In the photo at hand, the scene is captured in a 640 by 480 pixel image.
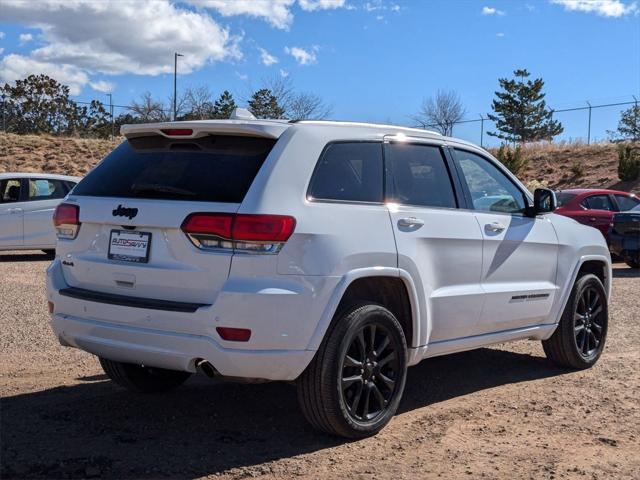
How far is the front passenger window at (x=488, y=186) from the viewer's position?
6109mm

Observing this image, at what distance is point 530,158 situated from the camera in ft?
141

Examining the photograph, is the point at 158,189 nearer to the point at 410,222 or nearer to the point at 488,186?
the point at 410,222

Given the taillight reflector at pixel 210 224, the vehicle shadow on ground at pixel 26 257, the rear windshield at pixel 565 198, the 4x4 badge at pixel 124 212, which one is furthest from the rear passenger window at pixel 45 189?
the taillight reflector at pixel 210 224

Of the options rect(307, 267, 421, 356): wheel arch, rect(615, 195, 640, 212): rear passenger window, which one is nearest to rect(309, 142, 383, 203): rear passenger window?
rect(307, 267, 421, 356): wheel arch

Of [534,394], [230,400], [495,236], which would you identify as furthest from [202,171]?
[534,394]

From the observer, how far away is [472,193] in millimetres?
6047

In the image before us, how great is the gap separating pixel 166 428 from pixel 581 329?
3.78 metres

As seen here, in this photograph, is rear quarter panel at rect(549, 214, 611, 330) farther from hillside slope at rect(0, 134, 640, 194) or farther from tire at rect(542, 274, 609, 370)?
hillside slope at rect(0, 134, 640, 194)

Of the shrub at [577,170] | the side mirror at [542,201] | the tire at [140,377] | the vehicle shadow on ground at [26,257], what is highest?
the shrub at [577,170]

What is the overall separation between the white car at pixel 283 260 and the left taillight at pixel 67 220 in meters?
0.01

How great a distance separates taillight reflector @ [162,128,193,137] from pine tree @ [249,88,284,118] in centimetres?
2933

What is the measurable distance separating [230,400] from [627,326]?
5.38 m

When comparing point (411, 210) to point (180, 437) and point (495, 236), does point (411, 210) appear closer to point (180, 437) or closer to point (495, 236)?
point (495, 236)

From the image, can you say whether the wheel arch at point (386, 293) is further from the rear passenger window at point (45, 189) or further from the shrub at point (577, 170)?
the shrub at point (577, 170)
